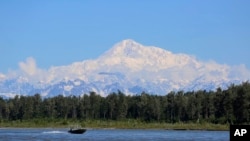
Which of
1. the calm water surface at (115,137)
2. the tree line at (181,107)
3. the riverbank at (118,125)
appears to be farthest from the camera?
the riverbank at (118,125)

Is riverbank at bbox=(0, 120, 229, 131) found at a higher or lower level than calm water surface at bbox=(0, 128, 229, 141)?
higher

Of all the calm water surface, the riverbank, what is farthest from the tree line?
the calm water surface

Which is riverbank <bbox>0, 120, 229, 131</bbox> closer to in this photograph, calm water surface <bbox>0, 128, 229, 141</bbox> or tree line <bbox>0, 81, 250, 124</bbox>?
tree line <bbox>0, 81, 250, 124</bbox>

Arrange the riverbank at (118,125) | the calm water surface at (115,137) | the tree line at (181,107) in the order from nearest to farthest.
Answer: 1. the calm water surface at (115,137)
2. the tree line at (181,107)
3. the riverbank at (118,125)

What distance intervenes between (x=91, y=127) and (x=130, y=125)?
1212 cm

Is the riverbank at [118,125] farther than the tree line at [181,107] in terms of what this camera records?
Yes

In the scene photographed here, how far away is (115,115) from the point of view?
617ft

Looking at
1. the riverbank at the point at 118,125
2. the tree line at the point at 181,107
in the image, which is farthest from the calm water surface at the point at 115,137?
the tree line at the point at 181,107

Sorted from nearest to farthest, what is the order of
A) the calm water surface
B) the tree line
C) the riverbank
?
the calm water surface → the tree line → the riverbank

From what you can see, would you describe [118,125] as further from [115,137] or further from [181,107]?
[115,137]

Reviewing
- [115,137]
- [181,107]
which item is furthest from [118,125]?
[115,137]

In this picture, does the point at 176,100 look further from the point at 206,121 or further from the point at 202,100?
the point at 206,121

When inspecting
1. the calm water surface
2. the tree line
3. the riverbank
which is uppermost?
the tree line

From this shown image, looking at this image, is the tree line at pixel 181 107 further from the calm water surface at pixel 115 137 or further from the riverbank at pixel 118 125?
the calm water surface at pixel 115 137
